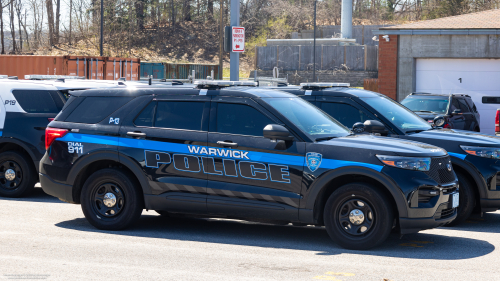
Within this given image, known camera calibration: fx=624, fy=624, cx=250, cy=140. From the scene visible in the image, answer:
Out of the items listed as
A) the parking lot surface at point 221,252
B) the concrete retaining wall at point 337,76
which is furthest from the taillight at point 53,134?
the concrete retaining wall at point 337,76

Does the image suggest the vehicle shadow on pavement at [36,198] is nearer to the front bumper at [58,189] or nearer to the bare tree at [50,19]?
the front bumper at [58,189]

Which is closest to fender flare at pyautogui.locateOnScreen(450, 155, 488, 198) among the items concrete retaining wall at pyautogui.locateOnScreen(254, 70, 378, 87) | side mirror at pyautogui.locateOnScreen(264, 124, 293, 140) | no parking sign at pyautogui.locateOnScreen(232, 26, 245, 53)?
side mirror at pyautogui.locateOnScreen(264, 124, 293, 140)

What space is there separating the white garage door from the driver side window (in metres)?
15.9

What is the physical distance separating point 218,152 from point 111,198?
4.91ft

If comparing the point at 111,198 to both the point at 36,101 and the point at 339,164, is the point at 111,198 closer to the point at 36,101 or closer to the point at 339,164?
the point at 339,164

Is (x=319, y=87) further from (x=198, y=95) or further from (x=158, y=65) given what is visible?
(x=158, y=65)

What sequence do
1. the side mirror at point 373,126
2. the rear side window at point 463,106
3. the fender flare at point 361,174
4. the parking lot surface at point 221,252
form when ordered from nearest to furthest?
the parking lot surface at point 221,252
the fender flare at point 361,174
the side mirror at point 373,126
the rear side window at point 463,106

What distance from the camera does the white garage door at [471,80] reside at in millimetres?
21062

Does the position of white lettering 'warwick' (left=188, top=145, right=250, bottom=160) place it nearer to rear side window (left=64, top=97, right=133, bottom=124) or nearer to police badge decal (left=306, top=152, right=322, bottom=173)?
police badge decal (left=306, top=152, right=322, bottom=173)

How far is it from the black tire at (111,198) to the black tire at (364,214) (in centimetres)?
231

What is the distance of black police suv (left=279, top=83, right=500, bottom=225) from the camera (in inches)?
315

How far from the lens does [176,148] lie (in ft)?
23.5

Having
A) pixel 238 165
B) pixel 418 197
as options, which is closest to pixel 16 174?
pixel 238 165

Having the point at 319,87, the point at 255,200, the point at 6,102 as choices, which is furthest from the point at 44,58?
the point at 255,200
